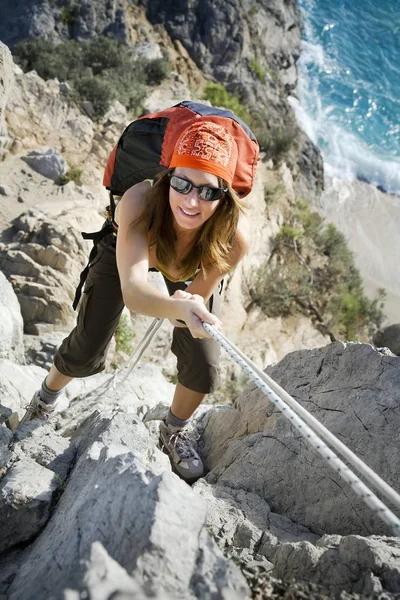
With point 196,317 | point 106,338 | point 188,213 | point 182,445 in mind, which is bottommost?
point 182,445

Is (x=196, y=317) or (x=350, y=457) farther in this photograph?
(x=196, y=317)

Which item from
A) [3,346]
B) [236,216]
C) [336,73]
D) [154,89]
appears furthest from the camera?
[336,73]

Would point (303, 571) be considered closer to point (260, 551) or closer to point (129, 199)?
point (260, 551)

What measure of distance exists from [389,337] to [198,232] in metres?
10.8

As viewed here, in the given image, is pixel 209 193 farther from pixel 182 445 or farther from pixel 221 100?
pixel 221 100

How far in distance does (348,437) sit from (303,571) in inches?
37.0

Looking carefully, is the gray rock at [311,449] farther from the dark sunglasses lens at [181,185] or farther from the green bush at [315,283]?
the green bush at [315,283]

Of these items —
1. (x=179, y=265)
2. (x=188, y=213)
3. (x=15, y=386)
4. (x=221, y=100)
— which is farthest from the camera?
(x=221, y=100)

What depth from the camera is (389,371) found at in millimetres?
2576

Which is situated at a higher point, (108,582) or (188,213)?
(188,213)

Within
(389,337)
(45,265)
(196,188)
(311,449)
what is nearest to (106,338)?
(196,188)

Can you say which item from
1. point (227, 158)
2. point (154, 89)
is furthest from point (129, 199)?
point (154, 89)

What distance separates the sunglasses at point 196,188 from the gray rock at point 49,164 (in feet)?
18.4

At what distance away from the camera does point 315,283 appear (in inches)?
465
